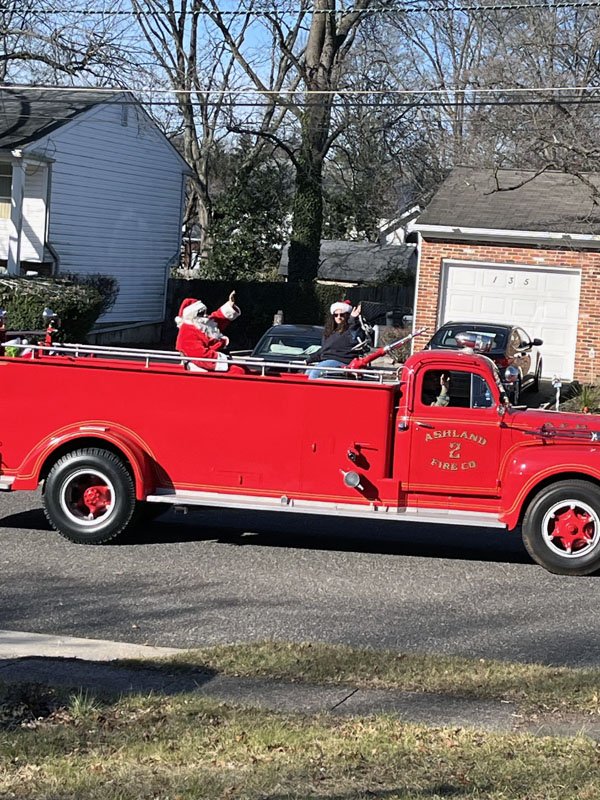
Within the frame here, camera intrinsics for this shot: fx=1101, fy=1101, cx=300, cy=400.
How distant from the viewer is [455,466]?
927 centimetres

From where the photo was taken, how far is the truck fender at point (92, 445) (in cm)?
955

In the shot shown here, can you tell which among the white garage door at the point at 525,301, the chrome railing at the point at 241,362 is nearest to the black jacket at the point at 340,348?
the chrome railing at the point at 241,362

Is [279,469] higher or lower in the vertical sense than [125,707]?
higher

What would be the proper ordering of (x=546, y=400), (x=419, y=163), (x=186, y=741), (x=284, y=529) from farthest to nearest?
1. (x=419, y=163)
2. (x=546, y=400)
3. (x=284, y=529)
4. (x=186, y=741)

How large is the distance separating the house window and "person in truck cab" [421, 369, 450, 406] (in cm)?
2137

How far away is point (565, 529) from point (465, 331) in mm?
11319

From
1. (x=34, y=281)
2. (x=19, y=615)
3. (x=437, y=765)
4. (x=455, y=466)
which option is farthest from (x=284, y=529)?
(x=34, y=281)

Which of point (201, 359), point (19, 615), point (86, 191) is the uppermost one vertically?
point (86, 191)

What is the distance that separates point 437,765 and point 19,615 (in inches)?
151

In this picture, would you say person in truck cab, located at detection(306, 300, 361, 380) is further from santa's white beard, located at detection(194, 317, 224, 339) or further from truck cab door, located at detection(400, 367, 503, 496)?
truck cab door, located at detection(400, 367, 503, 496)

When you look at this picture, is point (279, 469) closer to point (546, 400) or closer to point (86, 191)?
point (546, 400)

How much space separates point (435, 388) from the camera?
31.0ft

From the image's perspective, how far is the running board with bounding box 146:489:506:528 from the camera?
9195 millimetres

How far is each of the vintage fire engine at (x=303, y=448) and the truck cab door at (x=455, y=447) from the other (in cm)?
1
